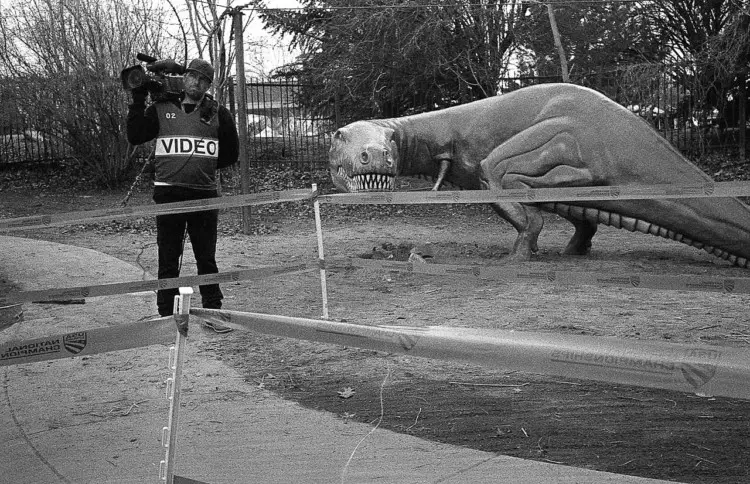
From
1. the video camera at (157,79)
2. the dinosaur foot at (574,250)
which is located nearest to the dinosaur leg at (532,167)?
the dinosaur foot at (574,250)

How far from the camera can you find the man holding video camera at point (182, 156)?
637cm

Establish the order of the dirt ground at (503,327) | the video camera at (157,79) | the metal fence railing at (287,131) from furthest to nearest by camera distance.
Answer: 1. the metal fence railing at (287,131)
2. the video camera at (157,79)
3. the dirt ground at (503,327)

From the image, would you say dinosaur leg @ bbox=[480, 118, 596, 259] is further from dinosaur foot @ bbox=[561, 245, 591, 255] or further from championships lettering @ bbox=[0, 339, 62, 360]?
championships lettering @ bbox=[0, 339, 62, 360]

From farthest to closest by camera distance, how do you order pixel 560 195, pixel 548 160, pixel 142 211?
pixel 548 160 → pixel 560 195 → pixel 142 211

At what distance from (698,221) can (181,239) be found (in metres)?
5.49

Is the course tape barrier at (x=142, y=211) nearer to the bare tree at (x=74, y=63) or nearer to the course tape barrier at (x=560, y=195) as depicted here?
the course tape barrier at (x=560, y=195)

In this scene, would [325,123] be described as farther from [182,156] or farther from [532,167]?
[182,156]

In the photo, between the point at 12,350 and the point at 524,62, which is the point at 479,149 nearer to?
the point at 12,350

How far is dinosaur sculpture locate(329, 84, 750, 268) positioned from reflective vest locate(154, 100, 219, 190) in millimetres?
3415

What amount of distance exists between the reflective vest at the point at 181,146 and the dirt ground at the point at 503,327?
1.27 metres

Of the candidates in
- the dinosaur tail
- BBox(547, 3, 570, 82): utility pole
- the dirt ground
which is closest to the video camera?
the dirt ground

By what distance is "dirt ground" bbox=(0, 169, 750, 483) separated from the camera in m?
4.03

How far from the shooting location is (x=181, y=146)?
639cm

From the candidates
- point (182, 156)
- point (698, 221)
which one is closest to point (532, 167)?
point (698, 221)
